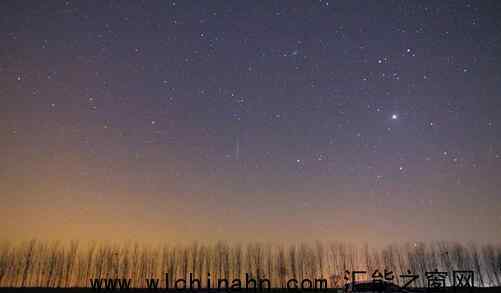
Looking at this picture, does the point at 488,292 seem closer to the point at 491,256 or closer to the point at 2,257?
the point at 491,256

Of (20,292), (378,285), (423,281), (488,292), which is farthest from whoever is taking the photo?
(423,281)

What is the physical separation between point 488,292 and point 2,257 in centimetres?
6642

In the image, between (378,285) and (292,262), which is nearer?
(378,285)

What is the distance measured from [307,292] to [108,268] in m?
36.5

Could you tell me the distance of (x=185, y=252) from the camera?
70.2 metres

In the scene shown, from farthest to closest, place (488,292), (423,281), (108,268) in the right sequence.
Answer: (108,268) < (423,281) < (488,292)

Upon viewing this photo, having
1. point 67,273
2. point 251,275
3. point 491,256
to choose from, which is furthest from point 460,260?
point 67,273

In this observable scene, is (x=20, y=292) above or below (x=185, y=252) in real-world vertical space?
below

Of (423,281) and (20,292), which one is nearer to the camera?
(20,292)

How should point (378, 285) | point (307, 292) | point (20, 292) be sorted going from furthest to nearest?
point (20, 292) → point (307, 292) → point (378, 285)

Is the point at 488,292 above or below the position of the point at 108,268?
below

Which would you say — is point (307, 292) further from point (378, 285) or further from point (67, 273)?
point (67, 273)

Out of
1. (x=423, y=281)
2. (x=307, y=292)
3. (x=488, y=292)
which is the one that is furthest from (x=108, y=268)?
(x=488, y=292)

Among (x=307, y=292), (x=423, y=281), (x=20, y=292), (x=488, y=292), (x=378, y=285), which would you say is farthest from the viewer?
(x=423, y=281)
